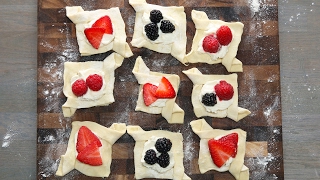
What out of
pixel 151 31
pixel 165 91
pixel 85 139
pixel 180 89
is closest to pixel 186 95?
pixel 180 89

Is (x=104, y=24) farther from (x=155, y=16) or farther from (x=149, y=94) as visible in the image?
(x=149, y=94)

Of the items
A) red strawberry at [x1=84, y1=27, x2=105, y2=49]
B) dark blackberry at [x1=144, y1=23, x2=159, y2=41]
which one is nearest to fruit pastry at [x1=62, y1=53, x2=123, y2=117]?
red strawberry at [x1=84, y1=27, x2=105, y2=49]

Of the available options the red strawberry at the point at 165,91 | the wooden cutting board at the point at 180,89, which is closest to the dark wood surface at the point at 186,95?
the wooden cutting board at the point at 180,89

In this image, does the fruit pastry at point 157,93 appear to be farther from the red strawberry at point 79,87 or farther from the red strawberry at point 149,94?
the red strawberry at point 79,87

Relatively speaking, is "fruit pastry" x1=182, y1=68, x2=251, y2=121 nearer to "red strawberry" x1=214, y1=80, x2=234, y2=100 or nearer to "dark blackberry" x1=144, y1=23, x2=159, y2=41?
"red strawberry" x1=214, y1=80, x2=234, y2=100

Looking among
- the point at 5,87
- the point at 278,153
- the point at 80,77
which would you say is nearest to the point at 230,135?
the point at 278,153

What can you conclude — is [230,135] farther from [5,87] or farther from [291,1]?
[5,87]
